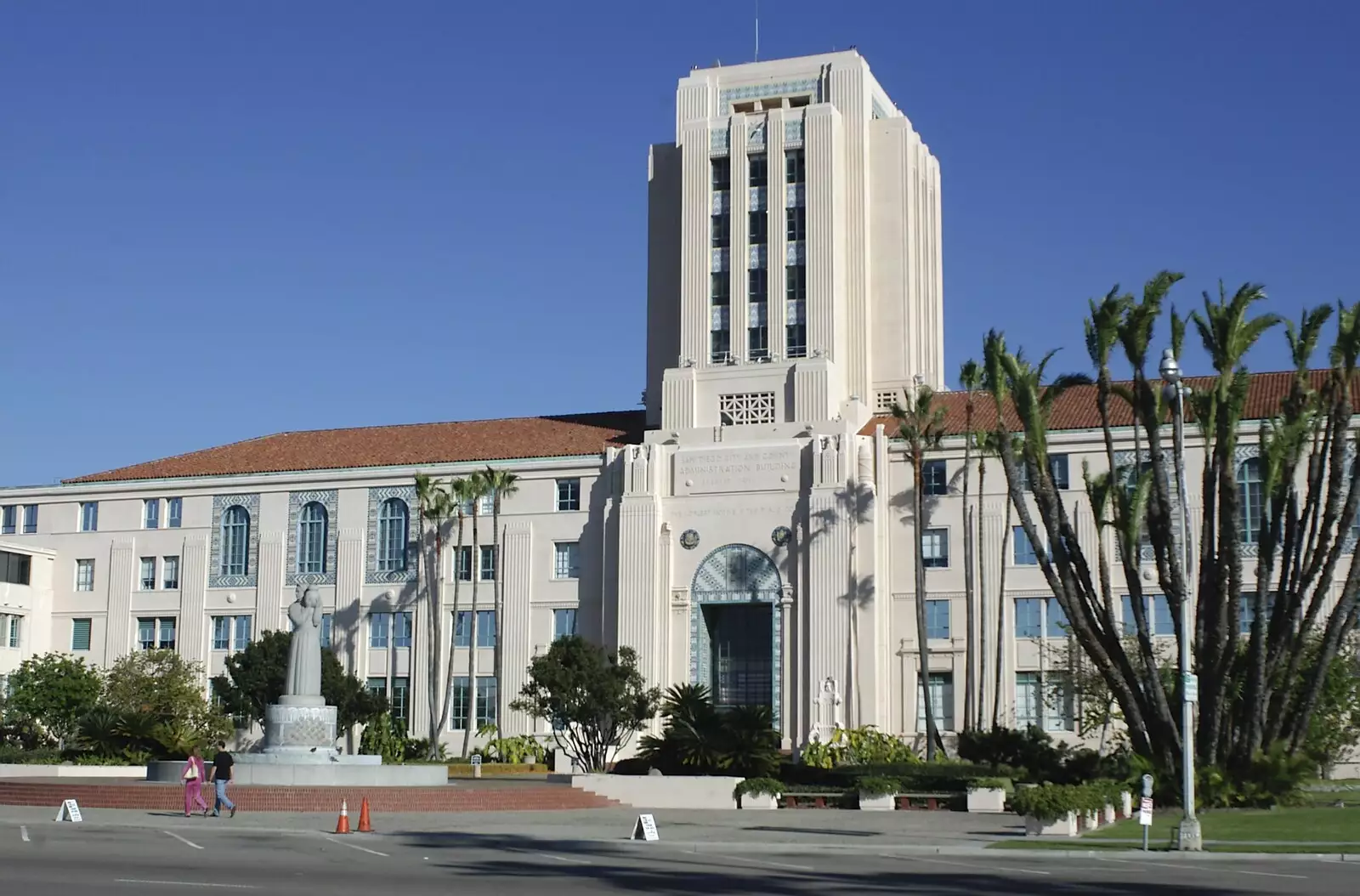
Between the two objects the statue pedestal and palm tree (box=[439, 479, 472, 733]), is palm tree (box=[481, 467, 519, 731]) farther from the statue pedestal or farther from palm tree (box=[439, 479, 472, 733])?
the statue pedestal

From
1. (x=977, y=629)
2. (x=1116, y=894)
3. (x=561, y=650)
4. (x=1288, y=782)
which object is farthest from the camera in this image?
(x=977, y=629)

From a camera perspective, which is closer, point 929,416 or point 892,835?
point 892,835

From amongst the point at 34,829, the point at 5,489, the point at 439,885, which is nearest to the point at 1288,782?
the point at 439,885

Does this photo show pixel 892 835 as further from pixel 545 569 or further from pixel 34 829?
pixel 545 569

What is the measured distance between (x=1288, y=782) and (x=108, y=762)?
3662cm

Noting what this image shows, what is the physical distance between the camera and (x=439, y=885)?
69.1ft

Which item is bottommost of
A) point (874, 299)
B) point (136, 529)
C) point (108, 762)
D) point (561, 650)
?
point (108, 762)

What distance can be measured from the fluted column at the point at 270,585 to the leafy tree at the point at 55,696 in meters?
7.11

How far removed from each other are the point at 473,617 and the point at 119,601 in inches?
667

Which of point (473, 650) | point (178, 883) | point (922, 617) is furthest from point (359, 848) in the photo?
point (473, 650)

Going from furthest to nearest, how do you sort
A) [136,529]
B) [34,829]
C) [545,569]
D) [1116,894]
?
[136,529] → [545,569] → [34,829] → [1116,894]

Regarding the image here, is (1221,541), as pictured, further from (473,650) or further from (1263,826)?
(473,650)

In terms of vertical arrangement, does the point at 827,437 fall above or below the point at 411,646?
above

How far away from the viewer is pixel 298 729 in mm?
42156
